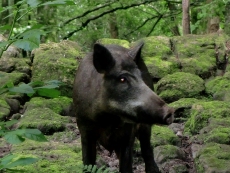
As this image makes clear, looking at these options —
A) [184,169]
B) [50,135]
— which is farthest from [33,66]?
[184,169]

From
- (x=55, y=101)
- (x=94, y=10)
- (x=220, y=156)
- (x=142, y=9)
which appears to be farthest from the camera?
(x=142, y=9)

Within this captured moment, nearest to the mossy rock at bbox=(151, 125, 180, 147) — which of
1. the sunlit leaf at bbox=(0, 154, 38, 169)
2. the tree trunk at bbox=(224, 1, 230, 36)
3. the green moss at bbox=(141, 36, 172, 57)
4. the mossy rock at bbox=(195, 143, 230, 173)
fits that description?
the mossy rock at bbox=(195, 143, 230, 173)

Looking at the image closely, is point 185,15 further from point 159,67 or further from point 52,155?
point 52,155

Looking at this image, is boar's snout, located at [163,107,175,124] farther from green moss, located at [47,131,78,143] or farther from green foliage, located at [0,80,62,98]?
green moss, located at [47,131,78,143]

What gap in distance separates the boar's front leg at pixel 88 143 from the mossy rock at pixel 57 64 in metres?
4.32

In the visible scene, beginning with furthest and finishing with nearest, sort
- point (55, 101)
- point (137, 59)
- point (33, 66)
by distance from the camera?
1. point (33, 66)
2. point (55, 101)
3. point (137, 59)

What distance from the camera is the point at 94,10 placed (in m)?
18.1

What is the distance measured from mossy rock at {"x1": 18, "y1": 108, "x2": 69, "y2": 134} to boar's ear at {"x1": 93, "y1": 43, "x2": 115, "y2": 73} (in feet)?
9.48

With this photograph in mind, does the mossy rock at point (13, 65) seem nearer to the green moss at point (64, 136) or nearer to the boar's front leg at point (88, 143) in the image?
the green moss at point (64, 136)

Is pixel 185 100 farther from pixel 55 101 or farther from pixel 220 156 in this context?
pixel 220 156

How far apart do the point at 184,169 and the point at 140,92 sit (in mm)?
2090

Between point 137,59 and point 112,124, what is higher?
point 137,59

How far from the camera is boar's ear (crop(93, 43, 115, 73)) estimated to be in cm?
482

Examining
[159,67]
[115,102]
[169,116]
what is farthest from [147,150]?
A: [159,67]
